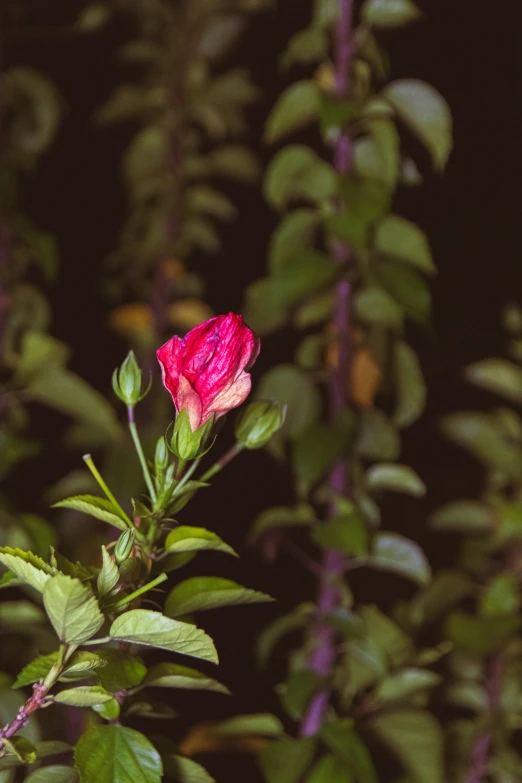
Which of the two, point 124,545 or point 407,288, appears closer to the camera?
point 124,545

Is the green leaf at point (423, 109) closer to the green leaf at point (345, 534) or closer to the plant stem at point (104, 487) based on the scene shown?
the green leaf at point (345, 534)

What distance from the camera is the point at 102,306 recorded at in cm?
144

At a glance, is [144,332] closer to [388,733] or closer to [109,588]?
[388,733]

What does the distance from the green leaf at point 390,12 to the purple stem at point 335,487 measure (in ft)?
0.13

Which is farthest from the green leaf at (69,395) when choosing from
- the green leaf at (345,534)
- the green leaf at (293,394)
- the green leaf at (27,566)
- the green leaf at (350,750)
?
the green leaf at (27,566)

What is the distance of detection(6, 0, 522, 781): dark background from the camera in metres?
1.39

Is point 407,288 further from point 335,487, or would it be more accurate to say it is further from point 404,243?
point 335,487

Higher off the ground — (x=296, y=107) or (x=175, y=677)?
(x=296, y=107)

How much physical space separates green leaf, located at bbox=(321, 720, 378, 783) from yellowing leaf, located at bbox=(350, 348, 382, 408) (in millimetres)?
339

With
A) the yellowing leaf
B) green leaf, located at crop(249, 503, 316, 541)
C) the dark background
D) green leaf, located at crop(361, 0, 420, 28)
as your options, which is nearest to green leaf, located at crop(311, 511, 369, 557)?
green leaf, located at crop(249, 503, 316, 541)

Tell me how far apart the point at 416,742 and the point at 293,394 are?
0.40 m

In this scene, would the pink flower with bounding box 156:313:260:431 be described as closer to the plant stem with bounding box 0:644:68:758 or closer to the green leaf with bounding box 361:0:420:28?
the plant stem with bounding box 0:644:68:758

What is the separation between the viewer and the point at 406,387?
769mm

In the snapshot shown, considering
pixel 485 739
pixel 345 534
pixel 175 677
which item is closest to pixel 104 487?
pixel 175 677
